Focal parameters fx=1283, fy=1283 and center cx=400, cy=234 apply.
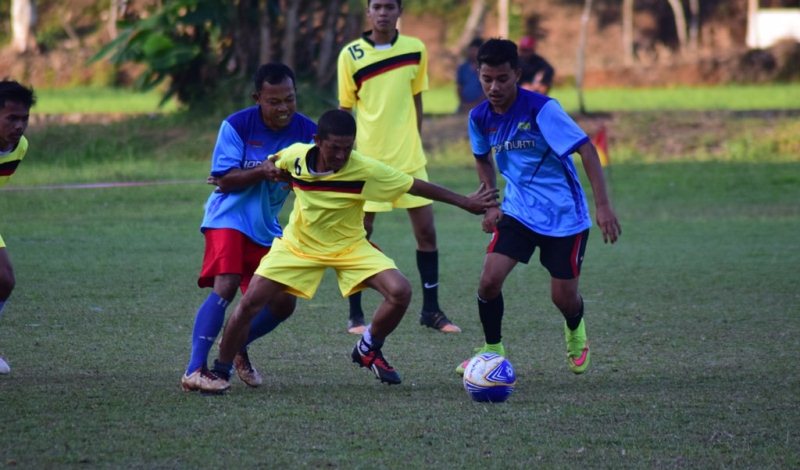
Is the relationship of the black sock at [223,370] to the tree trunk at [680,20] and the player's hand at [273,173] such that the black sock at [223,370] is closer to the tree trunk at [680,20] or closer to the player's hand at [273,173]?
the player's hand at [273,173]

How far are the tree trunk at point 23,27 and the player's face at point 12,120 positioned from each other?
40372 mm

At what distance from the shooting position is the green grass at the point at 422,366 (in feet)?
16.6

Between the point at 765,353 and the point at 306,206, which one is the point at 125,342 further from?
the point at 765,353

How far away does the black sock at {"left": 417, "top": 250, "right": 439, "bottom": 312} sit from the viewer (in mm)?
8391

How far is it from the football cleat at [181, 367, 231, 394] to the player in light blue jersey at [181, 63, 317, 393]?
1.3 inches

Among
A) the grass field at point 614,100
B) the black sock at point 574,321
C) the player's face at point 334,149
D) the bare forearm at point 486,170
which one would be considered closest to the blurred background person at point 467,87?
the grass field at point 614,100

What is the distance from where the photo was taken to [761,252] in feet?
39.1

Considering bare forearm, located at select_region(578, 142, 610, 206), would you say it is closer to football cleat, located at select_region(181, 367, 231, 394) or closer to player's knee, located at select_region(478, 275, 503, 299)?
player's knee, located at select_region(478, 275, 503, 299)

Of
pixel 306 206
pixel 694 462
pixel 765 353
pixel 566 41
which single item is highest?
pixel 306 206

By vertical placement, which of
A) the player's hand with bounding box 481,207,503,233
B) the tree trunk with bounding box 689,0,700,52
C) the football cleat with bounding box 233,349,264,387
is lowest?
the tree trunk with bounding box 689,0,700,52

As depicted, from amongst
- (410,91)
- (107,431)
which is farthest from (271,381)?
(410,91)

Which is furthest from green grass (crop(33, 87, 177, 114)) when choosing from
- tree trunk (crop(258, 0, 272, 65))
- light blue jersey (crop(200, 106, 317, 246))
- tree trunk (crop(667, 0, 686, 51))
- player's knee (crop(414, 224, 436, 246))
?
tree trunk (crop(667, 0, 686, 51))

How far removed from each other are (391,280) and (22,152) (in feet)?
7.12

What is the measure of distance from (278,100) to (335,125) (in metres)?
0.51
